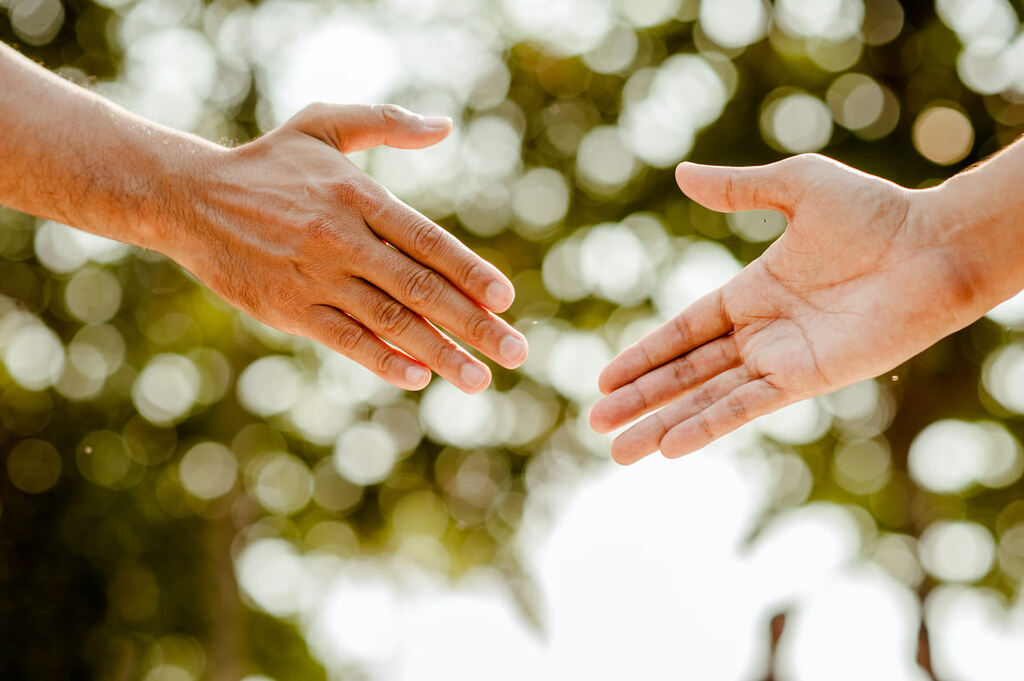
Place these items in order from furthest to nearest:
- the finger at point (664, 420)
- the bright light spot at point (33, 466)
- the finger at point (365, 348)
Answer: the bright light spot at point (33, 466) → the finger at point (664, 420) → the finger at point (365, 348)

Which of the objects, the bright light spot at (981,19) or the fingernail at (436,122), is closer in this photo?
the fingernail at (436,122)

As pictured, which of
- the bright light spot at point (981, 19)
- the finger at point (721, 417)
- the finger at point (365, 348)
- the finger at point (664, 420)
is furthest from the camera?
the bright light spot at point (981, 19)

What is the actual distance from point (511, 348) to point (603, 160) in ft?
41.0

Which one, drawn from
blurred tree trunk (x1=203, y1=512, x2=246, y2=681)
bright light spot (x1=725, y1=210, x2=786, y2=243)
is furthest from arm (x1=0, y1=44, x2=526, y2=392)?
blurred tree trunk (x1=203, y1=512, x2=246, y2=681)

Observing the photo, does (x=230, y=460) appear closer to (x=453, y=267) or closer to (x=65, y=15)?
(x=65, y=15)

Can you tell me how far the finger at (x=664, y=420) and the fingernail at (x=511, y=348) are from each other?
680 millimetres

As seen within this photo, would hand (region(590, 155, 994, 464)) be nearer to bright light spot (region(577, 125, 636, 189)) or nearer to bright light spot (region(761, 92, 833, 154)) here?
bright light spot (region(761, 92, 833, 154))

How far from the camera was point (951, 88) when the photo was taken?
43.2 ft

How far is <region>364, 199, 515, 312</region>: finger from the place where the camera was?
3.53 meters

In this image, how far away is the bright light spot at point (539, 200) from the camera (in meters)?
15.6

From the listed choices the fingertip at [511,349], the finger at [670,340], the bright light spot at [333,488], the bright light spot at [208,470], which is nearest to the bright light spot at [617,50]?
the bright light spot at [333,488]

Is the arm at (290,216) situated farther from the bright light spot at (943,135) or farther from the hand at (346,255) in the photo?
the bright light spot at (943,135)

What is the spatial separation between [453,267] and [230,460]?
51.2 ft

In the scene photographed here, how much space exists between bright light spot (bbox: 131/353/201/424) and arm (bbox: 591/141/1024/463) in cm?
1510
